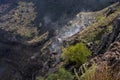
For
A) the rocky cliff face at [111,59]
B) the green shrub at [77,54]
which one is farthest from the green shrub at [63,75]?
the green shrub at [77,54]

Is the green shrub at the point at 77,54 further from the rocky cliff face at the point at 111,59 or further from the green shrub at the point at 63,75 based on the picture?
the rocky cliff face at the point at 111,59

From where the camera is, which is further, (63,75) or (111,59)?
(63,75)

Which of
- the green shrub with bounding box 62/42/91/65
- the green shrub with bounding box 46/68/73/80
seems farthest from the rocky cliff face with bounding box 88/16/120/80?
the green shrub with bounding box 62/42/91/65

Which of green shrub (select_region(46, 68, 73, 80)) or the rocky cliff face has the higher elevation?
the rocky cliff face

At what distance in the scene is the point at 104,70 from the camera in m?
11.6

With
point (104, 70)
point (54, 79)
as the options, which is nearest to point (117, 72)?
point (104, 70)

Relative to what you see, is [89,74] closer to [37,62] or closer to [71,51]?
[71,51]

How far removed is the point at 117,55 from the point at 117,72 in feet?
33.2

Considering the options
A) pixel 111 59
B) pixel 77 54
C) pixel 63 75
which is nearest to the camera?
pixel 111 59

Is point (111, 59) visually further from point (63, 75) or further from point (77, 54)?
point (77, 54)

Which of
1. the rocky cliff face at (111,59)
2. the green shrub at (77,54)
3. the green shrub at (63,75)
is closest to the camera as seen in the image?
the rocky cliff face at (111,59)

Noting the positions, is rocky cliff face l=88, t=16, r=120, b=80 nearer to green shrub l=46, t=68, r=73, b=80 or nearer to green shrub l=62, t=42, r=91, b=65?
green shrub l=46, t=68, r=73, b=80

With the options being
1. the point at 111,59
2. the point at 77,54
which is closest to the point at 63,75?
the point at 77,54

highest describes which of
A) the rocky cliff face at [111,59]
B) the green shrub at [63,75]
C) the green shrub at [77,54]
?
the rocky cliff face at [111,59]
